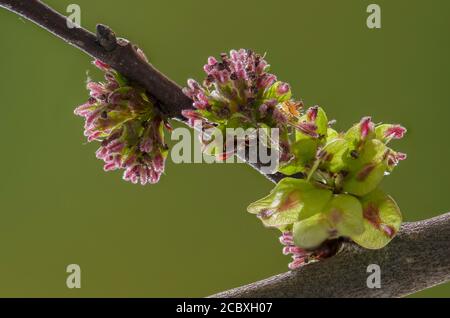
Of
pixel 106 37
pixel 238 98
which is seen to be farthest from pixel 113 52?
pixel 238 98

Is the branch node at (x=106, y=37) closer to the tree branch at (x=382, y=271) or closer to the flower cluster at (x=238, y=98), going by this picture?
the flower cluster at (x=238, y=98)

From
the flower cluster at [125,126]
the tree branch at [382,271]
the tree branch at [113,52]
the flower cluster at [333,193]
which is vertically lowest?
the tree branch at [382,271]

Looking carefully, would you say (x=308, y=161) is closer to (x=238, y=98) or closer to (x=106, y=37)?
(x=238, y=98)

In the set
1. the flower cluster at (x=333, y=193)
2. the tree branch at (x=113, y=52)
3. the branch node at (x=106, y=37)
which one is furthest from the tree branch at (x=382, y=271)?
the branch node at (x=106, y=37)
